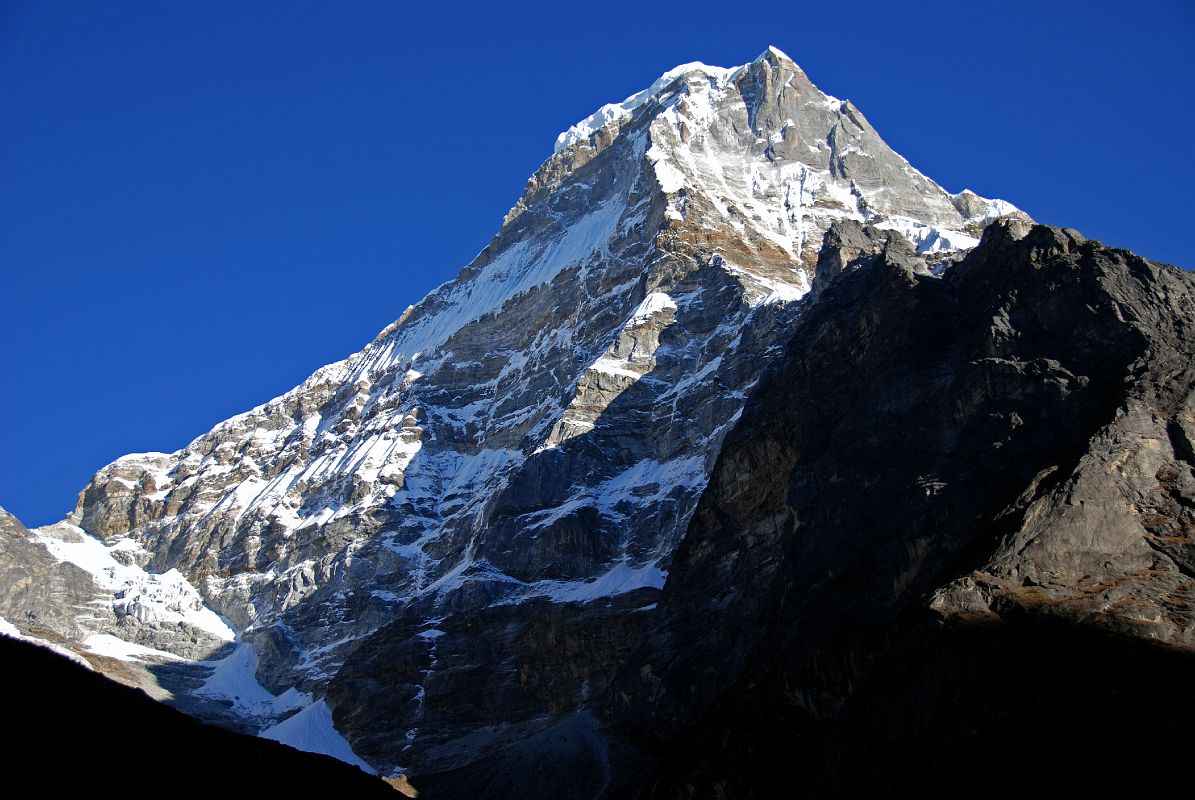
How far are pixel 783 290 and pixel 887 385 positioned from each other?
7773cm

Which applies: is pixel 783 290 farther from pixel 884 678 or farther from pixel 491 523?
pixel 884 678

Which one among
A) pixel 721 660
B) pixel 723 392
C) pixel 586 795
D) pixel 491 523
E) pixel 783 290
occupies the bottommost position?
pixel 586 795

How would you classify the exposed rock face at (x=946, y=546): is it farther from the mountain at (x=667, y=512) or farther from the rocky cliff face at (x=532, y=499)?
the rocky cliff face at (x=532, y=499)

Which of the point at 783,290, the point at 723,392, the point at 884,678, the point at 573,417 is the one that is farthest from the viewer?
the point at 783,290

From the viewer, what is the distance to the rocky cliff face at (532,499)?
114562mm

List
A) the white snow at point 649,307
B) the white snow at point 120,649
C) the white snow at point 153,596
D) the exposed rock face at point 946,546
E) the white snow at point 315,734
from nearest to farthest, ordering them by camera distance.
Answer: the exposed rock face at point 946,546, the white snow at point 315,734, the white snow at point 649,307, the white snow at point 120,649, the white snow at point 153,596

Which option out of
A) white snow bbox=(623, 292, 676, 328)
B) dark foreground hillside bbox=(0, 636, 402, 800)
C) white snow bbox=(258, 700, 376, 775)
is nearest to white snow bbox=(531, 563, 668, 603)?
white snow bbox=(258, 700, 376, 775)

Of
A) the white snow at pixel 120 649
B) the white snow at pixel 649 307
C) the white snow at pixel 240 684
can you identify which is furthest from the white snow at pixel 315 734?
the white snow at pixel 649 307

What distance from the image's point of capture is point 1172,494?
60344mm

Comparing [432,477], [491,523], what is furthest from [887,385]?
[432,477]

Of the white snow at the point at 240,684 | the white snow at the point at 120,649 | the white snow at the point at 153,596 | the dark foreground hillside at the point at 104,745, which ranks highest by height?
the white snow at the point at 153,596

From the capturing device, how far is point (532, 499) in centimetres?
13700

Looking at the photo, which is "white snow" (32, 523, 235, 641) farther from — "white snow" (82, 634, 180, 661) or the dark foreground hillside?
A: the dark foreground hillside

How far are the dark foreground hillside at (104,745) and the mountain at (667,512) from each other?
2848 cm
